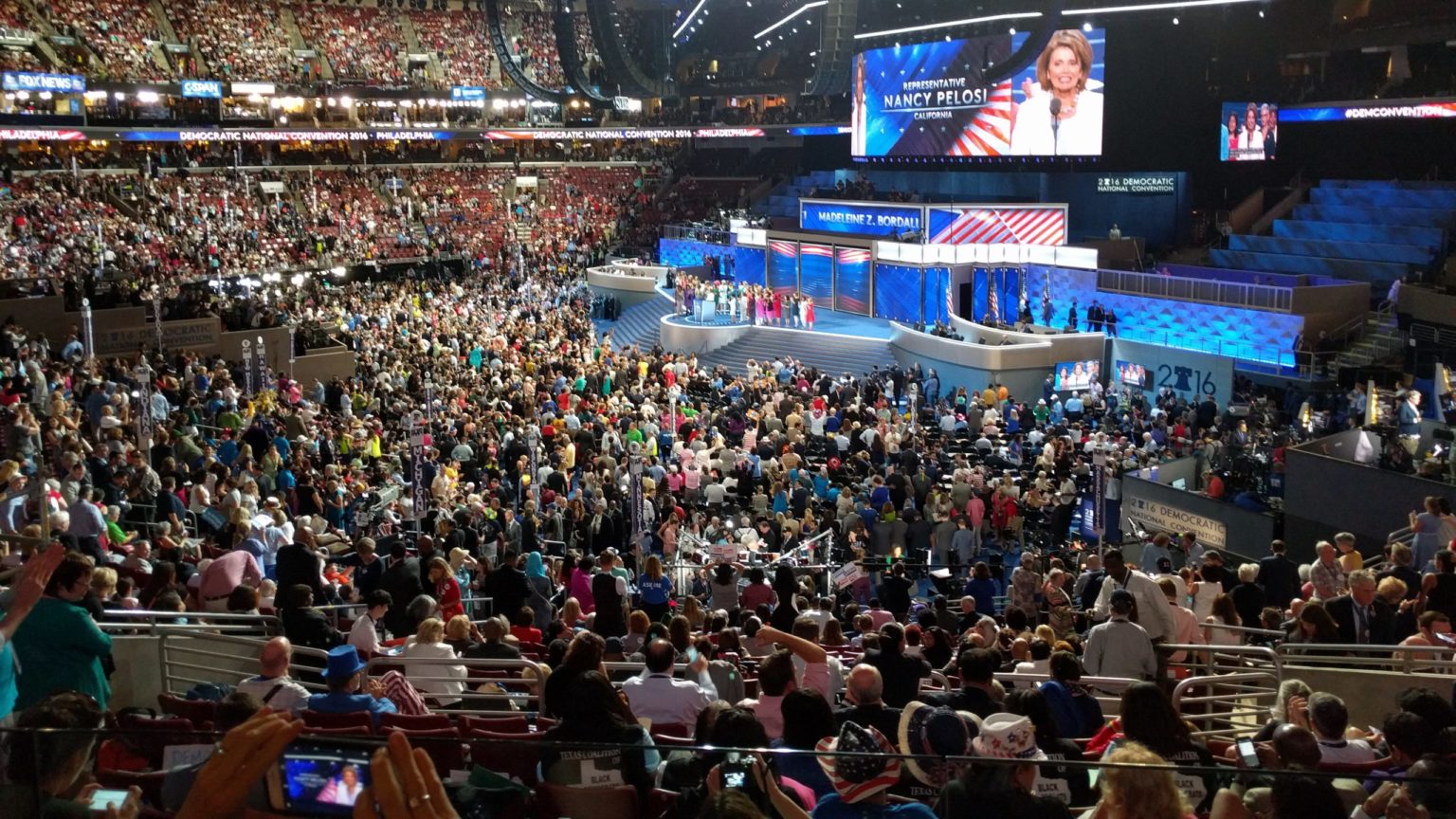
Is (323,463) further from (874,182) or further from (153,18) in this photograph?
(153,18)

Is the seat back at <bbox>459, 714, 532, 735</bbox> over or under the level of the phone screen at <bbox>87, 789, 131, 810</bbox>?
under

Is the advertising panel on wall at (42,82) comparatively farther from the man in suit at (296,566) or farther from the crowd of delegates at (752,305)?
the man in suit at (296,566)

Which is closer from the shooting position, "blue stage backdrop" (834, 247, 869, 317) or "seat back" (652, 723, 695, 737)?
"seat back" (652, 723, 695, 737)

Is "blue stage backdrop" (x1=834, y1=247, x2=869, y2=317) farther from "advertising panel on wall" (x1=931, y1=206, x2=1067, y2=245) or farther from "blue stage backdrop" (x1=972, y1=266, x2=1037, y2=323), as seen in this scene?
"blue stage backdrop" (x1=972, y1=266, x2=1037, y2=323)

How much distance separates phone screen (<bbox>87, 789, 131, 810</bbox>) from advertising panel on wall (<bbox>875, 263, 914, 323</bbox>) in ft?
104

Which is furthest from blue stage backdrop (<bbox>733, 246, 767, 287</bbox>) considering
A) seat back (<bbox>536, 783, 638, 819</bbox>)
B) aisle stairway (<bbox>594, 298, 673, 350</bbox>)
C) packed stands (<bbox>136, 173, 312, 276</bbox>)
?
seat back (<bbox>536, 783, 638, 819</bbox>)

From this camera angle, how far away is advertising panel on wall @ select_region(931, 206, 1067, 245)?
34.3 m

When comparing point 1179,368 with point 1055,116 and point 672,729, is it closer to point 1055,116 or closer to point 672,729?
point 1055,116

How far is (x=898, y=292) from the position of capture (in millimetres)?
35250

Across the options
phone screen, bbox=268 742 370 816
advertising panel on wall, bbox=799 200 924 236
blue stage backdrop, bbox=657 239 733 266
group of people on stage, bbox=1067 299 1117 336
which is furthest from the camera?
blue stage backdrop, bbox=657 239 733 266

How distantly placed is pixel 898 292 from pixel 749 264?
7510mm

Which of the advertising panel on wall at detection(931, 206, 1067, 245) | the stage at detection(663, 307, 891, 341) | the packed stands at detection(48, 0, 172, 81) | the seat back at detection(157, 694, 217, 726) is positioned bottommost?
the stage at detection(663, 307, 891, 341)

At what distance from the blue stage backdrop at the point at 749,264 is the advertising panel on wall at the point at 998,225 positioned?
6810mm

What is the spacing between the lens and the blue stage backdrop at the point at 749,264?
40.9 metres
